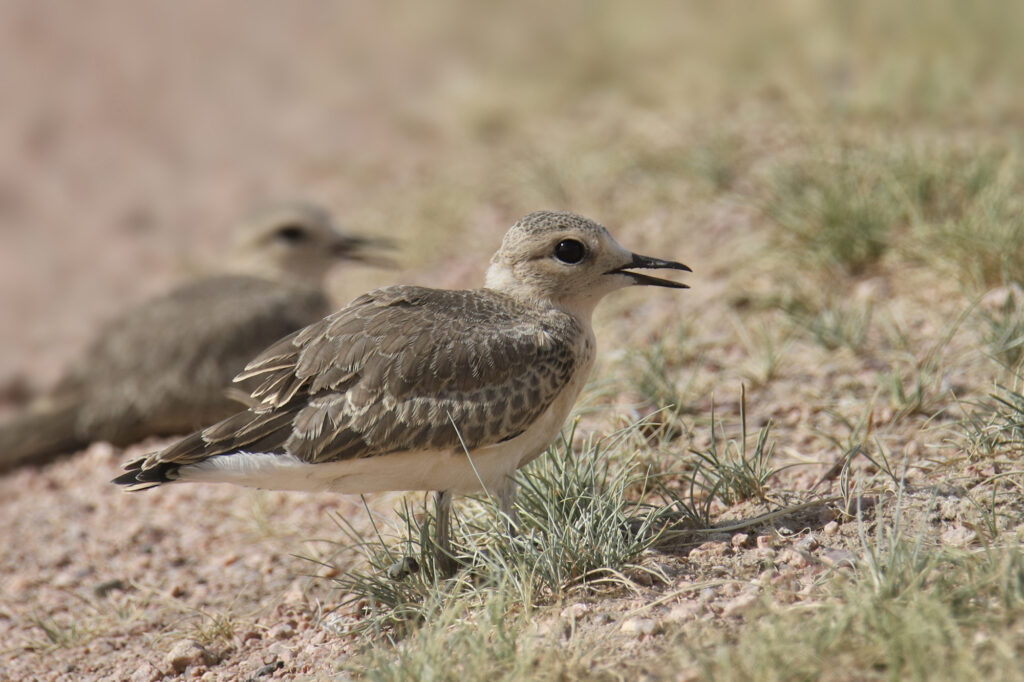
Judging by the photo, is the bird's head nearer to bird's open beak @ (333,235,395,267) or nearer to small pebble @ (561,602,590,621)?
small pebble @ (561,602,590,621)

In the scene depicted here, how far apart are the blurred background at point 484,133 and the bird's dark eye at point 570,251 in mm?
2185

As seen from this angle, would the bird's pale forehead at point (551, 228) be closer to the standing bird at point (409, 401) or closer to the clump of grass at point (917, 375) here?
the standing bird at point (409, 401)

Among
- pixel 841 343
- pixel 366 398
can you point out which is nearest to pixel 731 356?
pixel 841 343

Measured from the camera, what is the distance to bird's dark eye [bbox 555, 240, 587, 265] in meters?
4.33

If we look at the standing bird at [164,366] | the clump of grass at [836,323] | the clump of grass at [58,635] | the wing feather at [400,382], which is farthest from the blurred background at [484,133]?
the clump of grass at [58,635]

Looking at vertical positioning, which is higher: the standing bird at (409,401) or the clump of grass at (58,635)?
the standing bird at (409,401)

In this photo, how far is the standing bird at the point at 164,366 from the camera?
663 centimetres

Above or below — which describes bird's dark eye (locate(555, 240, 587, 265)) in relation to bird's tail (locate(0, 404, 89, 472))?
above

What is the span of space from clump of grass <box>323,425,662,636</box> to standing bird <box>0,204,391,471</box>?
8.28 ft

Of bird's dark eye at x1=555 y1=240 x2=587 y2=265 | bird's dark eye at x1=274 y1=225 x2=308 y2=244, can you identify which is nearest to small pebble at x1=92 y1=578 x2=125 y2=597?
bird's dark eye at x1=555 y1=240 x2=587 y2=265

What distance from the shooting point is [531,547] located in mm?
3807

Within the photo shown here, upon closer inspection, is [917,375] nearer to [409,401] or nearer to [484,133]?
[409,401]

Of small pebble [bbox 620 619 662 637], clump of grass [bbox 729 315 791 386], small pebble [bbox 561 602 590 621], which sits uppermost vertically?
clump of grass [bbox 729 315 791 386]

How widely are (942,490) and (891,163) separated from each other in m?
2.80
